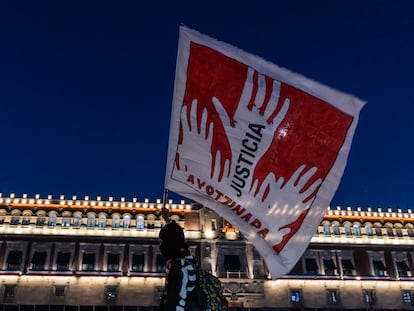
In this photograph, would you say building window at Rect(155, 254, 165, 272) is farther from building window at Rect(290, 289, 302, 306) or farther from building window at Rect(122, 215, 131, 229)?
building window at Rect(290, 289, 302, 306)

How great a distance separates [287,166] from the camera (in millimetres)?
5535

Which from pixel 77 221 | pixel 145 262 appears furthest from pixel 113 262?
pixel 77 221

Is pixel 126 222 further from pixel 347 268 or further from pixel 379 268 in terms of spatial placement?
pixel 379 268

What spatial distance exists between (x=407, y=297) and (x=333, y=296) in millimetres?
7010

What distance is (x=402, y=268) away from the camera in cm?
4181

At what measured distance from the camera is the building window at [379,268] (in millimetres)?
41188

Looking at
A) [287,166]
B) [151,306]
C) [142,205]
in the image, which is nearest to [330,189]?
[287,166]

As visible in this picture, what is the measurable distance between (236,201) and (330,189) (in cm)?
120

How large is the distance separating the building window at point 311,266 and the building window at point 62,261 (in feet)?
68.0

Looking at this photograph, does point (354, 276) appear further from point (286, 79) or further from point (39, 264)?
point (286, 79)

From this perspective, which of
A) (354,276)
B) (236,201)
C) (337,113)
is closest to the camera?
(337,113)

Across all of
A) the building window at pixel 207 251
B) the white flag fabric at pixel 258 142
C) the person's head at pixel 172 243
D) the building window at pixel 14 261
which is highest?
the building window at pixel 207 251

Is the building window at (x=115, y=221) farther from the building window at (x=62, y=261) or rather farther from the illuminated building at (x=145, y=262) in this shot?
the building window at (x=62, y=261)

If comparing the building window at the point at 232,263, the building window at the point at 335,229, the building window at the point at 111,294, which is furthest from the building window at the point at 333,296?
the building window at the point at 111,294
